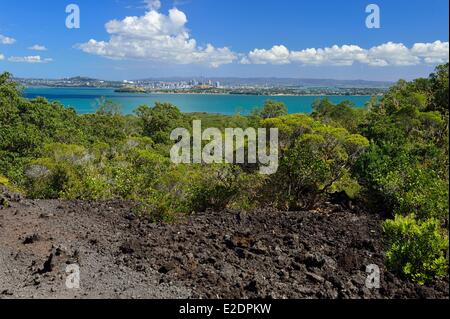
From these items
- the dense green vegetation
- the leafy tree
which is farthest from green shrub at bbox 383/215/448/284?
the leafy tree

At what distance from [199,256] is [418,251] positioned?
3479mm

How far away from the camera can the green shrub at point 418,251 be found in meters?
5.88

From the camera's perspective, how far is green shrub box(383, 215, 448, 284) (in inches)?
232

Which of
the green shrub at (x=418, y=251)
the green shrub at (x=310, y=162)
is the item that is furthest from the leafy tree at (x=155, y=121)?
the green shrub at (x=418, y=251)

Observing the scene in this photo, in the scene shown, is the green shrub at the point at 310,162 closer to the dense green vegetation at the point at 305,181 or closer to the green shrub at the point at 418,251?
the dense green vegetation at the point at 305,181

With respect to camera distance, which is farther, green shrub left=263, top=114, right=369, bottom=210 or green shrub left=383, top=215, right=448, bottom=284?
green shrub left=263, top=114, right=369, bottom=210

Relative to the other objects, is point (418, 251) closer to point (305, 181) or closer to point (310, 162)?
point (310, 162)

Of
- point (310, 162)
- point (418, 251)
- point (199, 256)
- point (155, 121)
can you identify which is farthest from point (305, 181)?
point (155, 121)

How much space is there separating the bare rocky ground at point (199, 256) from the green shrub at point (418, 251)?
18 cm

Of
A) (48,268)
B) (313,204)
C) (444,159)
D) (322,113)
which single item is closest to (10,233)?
(48,268)

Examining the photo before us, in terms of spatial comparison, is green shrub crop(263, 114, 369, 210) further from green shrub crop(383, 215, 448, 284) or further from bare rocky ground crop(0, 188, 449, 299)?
green shrub crop(383, 215, 448, 284)

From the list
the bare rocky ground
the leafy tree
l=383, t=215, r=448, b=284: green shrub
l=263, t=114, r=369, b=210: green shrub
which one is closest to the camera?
l=383, t=215, r=448, b=284: green shrub

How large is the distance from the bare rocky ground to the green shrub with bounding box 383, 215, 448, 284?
177mm

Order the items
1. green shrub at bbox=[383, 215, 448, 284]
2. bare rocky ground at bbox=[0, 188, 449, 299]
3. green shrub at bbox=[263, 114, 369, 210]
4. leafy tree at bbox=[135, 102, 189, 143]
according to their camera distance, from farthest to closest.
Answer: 1. leafy tree at bbox=[135, 102, 189, 143]
2. green shrub at bbox=[263, 114, 369, 210]
3. bare rocky ground at bbox=[0, 188, 449, 299]
4. green shrub at bbox=[383, 215, 448, 284]
